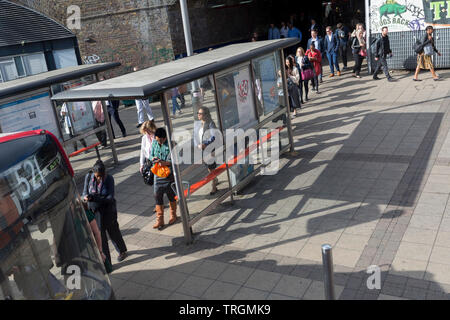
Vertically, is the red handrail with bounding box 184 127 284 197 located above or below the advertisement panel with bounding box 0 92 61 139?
below

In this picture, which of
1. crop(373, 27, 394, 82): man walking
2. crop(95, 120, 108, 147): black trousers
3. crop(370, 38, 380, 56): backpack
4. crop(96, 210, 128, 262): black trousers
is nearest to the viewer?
crop(96, 210, 128, 262): black trousers

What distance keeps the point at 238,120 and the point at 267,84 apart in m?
1.30

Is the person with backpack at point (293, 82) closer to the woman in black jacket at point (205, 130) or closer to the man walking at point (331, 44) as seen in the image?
the man walking at point (331, 44)

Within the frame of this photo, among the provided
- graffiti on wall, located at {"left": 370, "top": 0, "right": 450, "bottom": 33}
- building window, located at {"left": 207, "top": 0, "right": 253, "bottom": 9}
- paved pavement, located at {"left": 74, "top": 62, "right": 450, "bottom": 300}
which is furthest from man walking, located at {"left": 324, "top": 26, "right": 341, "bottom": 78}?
paved pavement, located at {"left": 74, "top": 62, "right": 450, "bottom": 300}

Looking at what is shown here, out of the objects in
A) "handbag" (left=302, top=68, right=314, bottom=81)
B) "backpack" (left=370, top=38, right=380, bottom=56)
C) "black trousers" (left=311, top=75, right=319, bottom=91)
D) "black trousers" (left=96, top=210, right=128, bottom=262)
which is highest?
"backpack" (left=370, top=38, right=380, bottom=56)

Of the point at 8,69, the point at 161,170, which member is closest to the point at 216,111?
the point at 161,170

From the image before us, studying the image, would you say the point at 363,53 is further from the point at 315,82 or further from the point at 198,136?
the point at 198,136

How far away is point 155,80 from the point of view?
6102 millimetres

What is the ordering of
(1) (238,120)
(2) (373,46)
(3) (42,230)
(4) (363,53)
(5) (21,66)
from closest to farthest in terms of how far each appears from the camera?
(3) (42,230) → (1) (238,120) → (2) (373,46) → (4) (363,53) → (5) (21,66)

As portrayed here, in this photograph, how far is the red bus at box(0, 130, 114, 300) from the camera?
3.78 meters

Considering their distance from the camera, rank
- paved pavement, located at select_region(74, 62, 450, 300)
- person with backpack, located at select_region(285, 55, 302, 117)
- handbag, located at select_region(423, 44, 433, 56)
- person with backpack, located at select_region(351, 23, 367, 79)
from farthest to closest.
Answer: person with backpack, located at select_region(351, 23, 367, 79), handbag, located at select_region(423, 44, 433, 56), person with backpack, located at select_region(285, 55, 302, 117), paved pavement, located at select_region(74, 62, 450, 300)

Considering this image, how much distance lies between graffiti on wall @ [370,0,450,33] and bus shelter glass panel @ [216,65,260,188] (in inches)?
363

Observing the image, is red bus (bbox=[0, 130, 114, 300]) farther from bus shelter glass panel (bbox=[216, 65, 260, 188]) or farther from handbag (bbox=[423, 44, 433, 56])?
handbag (bbox=[423, 44, 433, 56])

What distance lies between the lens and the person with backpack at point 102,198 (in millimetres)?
6148
